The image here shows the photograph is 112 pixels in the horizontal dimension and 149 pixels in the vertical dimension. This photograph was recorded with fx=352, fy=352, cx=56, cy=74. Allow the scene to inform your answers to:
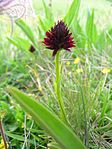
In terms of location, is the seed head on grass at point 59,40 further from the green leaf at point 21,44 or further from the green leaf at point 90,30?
the green leaf at point 21,44

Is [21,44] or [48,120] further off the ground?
[21,44]

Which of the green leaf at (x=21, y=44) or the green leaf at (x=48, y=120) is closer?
the green leaf at (x=48, y=120)

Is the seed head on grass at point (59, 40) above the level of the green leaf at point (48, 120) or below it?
above

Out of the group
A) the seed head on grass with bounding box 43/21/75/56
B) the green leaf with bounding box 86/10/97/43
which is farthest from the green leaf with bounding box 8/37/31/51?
the seed head on grass with bounding box 43/21/75/56

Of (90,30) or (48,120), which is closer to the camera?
(48,120)

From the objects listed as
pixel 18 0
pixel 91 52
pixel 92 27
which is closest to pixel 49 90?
pixel 18 0

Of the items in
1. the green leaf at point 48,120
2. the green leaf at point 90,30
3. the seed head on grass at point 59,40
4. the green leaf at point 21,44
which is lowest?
the green leaf at point 48,120

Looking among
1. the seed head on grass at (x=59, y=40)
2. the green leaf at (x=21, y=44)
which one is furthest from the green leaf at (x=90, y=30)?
the seed head on grass at (x=59, y=40)

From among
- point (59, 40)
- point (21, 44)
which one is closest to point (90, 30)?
point (21, 44)

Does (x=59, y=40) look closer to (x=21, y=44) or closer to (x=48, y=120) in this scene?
(x=48, y=120)
